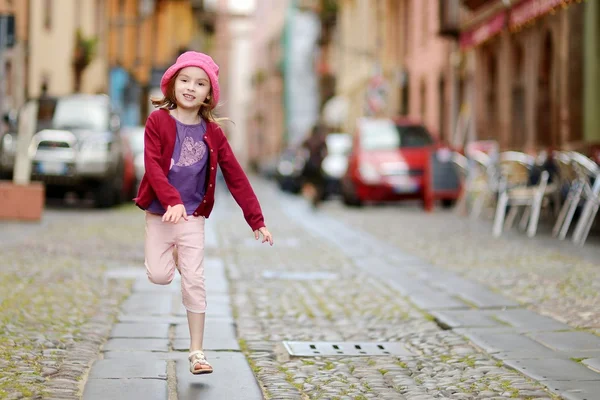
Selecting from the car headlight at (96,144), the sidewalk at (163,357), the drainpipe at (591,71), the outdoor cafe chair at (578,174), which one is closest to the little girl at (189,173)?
the sidewalk at (163,357)

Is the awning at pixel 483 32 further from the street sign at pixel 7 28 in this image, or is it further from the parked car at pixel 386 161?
the street sign at pixel 7 28

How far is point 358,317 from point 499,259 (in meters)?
4.22

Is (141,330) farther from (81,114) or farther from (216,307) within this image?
(81,114)

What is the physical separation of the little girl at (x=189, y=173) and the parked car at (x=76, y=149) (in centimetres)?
1495

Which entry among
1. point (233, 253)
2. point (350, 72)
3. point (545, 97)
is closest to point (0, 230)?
point (233, 253)

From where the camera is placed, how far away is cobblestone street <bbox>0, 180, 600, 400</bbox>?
5.30 meters

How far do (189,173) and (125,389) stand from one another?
1.01 meters

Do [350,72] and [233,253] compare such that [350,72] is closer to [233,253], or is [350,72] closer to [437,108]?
[437,108]

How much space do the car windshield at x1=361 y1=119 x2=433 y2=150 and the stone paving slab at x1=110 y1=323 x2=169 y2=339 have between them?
16774 millimetres

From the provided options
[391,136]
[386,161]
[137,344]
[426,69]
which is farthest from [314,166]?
[137,344]

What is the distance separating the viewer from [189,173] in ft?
17.8

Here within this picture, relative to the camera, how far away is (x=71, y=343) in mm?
6293

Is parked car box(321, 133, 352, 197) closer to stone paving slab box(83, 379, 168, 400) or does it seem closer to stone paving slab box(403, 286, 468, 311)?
stone paving slab box(403, 286, 468, 311)

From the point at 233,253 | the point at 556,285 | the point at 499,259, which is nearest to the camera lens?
the point at 556,285
